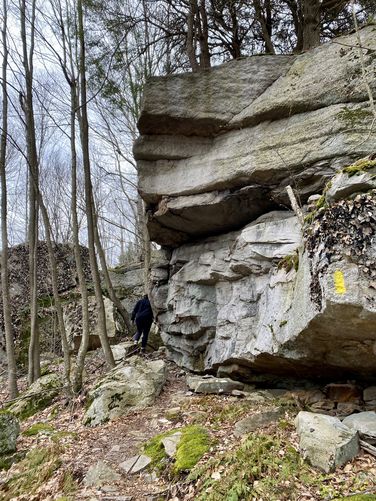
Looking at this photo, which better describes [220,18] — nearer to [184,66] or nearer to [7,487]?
[184,66]

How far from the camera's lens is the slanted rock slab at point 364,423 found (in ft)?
14.0

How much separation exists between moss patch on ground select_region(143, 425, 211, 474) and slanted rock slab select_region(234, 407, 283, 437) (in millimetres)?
437

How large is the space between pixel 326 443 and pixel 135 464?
242 cm

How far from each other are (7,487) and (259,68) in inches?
362

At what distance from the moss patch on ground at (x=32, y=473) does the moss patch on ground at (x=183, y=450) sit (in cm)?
133

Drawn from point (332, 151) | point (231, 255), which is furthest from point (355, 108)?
point (231, 255)

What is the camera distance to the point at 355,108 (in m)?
7.00

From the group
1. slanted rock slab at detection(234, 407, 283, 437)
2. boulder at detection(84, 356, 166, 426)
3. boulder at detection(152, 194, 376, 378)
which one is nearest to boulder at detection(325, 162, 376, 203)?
boulder at detection(152, 194, 376, 378)

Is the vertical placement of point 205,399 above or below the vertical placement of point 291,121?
below

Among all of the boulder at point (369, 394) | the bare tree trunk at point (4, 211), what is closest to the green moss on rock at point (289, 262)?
the boulder at point (369, 394)

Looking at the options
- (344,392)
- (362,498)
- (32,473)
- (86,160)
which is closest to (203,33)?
(86,160)

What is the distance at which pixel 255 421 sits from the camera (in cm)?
504

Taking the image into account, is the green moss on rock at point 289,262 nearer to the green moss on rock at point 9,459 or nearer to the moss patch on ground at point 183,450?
the moss patch on ground at point 183,450

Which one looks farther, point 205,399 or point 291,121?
point 291,121
